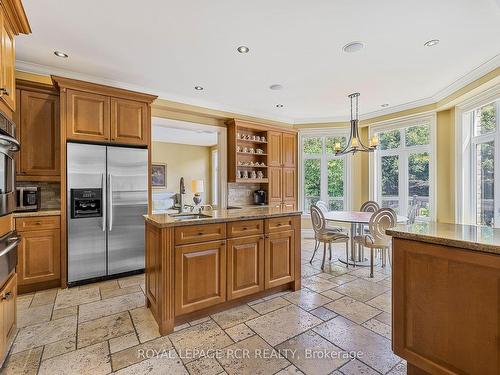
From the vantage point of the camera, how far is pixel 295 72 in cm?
350

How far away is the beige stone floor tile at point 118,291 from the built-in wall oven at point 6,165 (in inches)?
59.8

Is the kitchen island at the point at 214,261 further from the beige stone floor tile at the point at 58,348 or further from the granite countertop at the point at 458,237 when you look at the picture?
the granite countertop at the point at 458,237

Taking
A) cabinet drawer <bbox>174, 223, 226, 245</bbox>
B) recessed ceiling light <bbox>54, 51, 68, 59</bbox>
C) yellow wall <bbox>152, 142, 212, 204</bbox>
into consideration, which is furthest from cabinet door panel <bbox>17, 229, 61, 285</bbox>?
yellow wall <bbox>152, 142, 212, 204</bbox>

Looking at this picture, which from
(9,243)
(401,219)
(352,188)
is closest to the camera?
(9,243)

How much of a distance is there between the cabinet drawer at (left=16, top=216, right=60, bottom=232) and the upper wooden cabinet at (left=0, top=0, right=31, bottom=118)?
147cm

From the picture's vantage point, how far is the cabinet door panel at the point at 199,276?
7.19ft

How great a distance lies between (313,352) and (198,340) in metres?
0.91

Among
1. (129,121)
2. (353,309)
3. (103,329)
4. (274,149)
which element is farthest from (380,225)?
(129,121)

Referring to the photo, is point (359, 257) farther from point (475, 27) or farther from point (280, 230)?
point (475, 27)

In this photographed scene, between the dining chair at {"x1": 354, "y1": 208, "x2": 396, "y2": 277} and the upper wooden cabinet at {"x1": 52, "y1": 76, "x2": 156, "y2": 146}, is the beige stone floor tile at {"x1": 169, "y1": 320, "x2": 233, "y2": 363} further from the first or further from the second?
the upper wooden cabinet at {"x1": 52, "y1": 76, "x2": 156, "y2": 146}

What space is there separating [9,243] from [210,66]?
2.75 m

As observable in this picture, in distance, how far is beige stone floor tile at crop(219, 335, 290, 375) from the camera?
5.67ft

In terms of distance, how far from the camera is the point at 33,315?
2.47 m

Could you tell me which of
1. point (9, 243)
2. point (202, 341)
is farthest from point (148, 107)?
point (202, 341)
